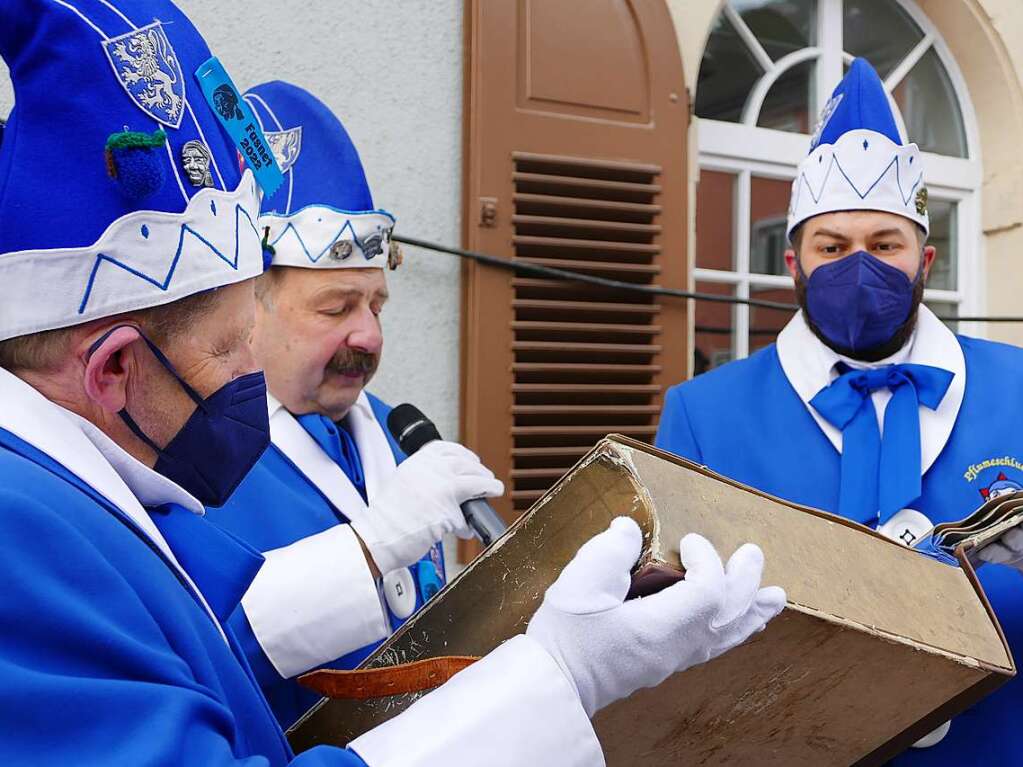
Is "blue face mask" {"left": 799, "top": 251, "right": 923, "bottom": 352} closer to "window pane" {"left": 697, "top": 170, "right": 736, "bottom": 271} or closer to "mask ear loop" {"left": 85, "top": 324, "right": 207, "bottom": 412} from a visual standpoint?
"mask ear loop" {"left": 85, "top": 324, "right": 207, "bottom": 412}

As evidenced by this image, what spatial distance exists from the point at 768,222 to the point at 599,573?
3.25m

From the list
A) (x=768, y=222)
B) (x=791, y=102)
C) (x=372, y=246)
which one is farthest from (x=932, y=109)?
(x=372, y=246)

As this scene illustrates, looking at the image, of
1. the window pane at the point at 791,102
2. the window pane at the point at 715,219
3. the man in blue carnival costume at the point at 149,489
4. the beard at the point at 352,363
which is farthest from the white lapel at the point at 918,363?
the window pane at the point at 791,102

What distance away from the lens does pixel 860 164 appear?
200 cm

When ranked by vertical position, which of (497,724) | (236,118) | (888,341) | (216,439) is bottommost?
(497,724)

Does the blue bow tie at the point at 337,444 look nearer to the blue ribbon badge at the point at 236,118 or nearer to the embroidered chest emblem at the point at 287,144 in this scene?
the embroidered chest emblem at the point at 287,144

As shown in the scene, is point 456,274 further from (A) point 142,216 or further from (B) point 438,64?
(A) point 142,216

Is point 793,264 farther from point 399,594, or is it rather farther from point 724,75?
point 724,75

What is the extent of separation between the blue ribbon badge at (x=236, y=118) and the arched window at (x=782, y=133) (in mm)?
2643

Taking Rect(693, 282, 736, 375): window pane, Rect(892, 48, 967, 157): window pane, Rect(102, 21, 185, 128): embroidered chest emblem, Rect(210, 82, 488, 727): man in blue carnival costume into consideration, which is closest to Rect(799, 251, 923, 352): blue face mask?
Rect(210, 82, 488, 727): man in blue carnival costume

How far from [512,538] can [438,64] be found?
88.4 inches

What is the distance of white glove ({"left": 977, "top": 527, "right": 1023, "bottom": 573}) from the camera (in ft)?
4.62

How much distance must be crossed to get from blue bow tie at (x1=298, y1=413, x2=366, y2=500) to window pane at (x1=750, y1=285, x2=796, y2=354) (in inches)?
A: 90.5

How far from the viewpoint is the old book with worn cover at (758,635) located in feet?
3.20
